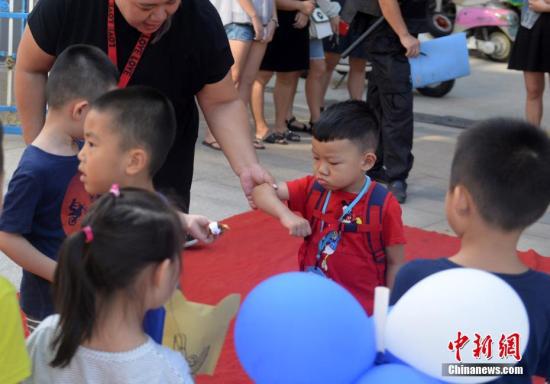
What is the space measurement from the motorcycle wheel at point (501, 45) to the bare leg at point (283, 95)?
5.31 metres

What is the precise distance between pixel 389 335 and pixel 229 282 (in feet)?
8.09

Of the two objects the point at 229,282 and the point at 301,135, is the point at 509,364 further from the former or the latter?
the point at 301,135

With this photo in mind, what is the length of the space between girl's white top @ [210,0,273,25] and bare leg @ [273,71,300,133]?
2.53ft

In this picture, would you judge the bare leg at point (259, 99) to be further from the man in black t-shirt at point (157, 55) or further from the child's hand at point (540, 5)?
the man in black t-shirt at point (157, 55)

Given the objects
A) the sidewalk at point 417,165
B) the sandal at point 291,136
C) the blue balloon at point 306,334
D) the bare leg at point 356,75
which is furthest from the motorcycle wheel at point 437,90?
the blue balloon at point 306,334

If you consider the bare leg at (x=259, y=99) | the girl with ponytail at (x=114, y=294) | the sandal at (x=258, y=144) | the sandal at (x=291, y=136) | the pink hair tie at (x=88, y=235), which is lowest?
the sandal at (x=291, y=136)

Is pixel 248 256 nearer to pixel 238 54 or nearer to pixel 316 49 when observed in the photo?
pixel 238 54

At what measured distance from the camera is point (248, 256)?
498 cm

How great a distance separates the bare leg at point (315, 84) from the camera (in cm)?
757

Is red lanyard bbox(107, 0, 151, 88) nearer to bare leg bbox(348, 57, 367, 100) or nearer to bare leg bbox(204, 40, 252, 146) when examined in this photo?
bare leg bbox(204, 40, 252, 146)

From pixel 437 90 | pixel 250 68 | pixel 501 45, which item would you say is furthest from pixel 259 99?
pixel 501 45

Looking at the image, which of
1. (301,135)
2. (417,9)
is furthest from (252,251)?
(301,135)

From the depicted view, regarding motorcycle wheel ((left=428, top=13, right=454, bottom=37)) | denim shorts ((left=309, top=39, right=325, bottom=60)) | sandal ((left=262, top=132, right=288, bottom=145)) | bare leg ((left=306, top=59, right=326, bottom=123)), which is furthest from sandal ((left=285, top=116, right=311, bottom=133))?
motorcycle wheel ((left=428, top=13, right=454, bottom=37))

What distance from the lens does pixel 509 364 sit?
7.09 ft
